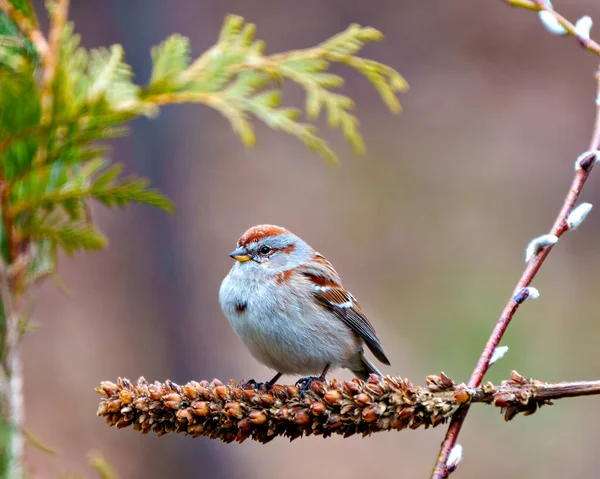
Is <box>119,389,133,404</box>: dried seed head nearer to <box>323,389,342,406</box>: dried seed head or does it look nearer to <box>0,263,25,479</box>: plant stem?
<box>323,389,342,406</box>: dried seed head

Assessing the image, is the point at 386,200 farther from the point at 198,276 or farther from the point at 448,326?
the point at 198,276

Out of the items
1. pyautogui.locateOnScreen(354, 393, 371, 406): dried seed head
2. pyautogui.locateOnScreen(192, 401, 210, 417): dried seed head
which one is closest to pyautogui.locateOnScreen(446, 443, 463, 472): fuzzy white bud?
pyautogui.locateOnScreen(354, 393, 371, 406): dried seed head

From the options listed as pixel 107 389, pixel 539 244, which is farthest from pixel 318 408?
pixel 539 244

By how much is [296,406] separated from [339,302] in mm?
1534

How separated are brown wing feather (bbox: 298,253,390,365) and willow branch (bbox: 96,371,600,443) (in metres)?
1.40

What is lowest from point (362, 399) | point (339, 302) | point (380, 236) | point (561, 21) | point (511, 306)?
point (362, 399)

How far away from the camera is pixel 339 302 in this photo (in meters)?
2.79

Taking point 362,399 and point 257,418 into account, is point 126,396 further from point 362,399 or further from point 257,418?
point 362,399

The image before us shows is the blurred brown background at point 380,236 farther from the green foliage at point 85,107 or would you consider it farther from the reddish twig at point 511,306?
the reddish twig at point 511,306

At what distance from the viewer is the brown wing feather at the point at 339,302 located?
2732 millimetres

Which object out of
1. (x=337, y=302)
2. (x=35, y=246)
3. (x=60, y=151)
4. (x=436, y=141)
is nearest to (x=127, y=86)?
(x=60, y=151)

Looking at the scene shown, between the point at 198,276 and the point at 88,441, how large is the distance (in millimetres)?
1545

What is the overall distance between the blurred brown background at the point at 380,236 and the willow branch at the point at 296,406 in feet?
11.3

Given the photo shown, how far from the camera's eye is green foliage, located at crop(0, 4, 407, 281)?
68.2 inches
